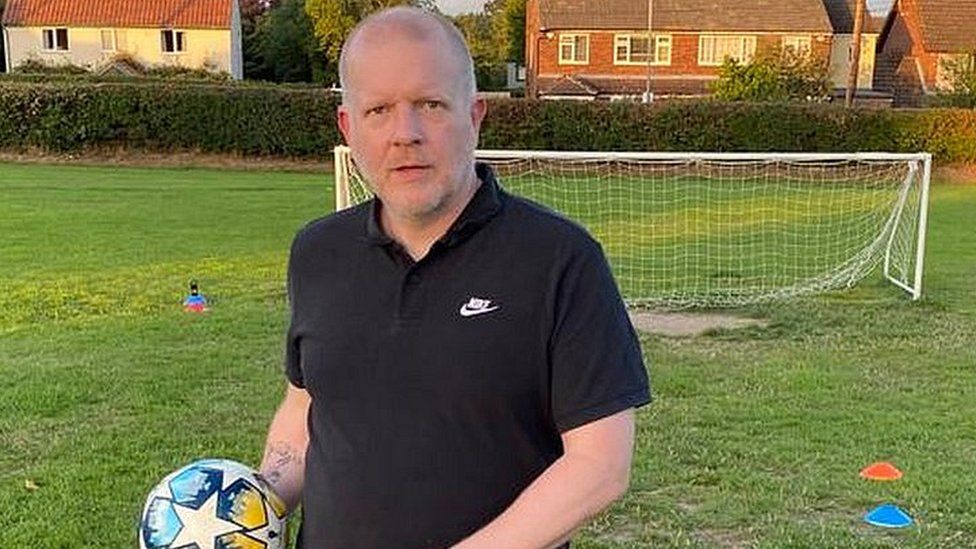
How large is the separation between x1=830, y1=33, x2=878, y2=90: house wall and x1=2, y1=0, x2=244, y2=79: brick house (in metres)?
29.4

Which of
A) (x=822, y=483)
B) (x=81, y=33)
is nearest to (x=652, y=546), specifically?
(x=822, y=483)

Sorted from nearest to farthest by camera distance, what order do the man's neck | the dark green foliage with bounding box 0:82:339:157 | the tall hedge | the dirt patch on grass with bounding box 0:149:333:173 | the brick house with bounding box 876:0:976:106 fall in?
the man's neck < the dark green foliage with bounding box 0:82:339:157 < the tall hedge < the dirt patch on grass with bounding box 0:149:333:173 < the brick house with bounding box 876:0:976:106

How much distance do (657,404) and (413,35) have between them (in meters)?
4.99

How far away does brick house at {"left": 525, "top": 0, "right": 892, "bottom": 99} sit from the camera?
163 feet

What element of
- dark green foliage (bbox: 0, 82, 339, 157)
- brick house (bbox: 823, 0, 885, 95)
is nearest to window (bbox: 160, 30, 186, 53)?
dark green foliage (bbox: 0, 82, 339, 157)

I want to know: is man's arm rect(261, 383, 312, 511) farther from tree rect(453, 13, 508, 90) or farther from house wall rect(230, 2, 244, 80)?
tree rect(453, 13, 508, 90)

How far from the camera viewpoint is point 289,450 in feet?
7.32

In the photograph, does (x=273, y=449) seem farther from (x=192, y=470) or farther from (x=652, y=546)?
(x=652, y=546)

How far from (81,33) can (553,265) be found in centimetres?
5449

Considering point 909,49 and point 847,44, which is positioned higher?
point 847,44

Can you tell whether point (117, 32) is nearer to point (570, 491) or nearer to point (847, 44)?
point (847, 44)

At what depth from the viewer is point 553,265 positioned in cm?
177

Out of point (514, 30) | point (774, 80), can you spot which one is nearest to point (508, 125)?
point (774, 80)

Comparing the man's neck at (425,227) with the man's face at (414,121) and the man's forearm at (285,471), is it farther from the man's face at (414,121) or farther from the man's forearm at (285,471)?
the man's forearm at (285,471)
